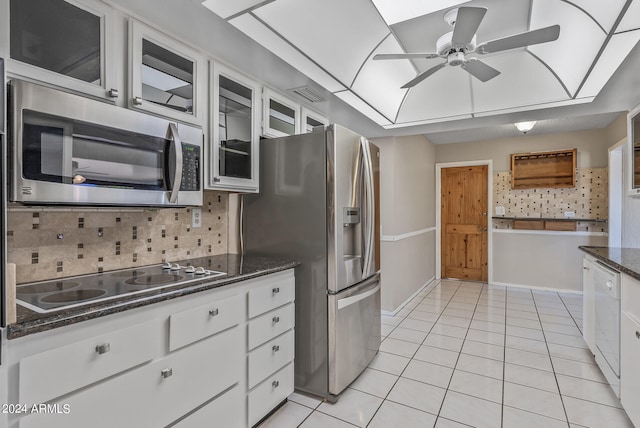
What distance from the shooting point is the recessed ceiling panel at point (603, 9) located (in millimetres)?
1627

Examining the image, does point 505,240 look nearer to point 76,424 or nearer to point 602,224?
point 602,224

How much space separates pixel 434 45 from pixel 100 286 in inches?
98.5

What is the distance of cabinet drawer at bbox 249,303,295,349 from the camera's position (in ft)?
6.08

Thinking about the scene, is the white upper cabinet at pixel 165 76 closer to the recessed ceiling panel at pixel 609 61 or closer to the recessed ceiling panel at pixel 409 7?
the recessed ceiling panel at pixel 409 7

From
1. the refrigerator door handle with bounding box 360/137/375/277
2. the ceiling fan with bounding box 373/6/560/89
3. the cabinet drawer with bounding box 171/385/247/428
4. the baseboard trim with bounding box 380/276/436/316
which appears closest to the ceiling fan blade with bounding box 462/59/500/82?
the ceiling fan with bounding box 373/6/560/89

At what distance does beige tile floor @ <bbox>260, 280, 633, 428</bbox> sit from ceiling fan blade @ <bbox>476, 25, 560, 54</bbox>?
214cm

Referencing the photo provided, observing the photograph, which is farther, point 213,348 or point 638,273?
point 638,273

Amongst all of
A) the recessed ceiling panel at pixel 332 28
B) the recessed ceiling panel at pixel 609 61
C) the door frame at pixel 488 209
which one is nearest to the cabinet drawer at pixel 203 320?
the recessed ceiling panel at pixel 332 28

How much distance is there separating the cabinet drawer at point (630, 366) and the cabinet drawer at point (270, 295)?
6.27 feet

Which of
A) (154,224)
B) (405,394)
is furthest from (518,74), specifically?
(154,224)

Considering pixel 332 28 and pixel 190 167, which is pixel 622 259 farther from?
pixel 190 167

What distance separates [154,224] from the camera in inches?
79.9

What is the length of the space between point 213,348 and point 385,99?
94.9 inches

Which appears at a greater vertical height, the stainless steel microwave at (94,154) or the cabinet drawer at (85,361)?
the stainless steel microwave at (94,154)
